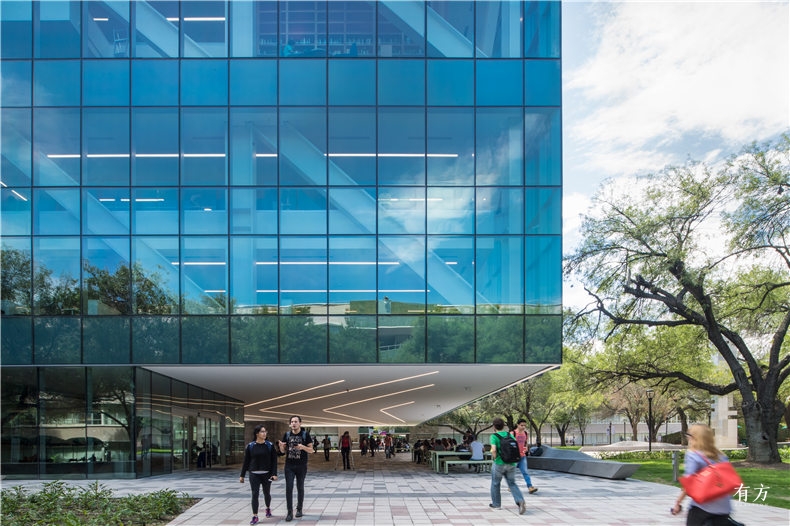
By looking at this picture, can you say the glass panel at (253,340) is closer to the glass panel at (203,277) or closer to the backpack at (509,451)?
the glass panel at (203,277)

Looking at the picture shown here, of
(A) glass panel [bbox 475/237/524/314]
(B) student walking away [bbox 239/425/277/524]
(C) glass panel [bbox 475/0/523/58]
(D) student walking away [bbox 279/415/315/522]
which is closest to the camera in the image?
(B) student walking away [bbox 239/425/277/524]

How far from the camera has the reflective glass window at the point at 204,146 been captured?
2208 centimetres

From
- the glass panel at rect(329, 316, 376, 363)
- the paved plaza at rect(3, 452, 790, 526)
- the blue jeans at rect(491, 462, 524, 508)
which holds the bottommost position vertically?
the paved plaza at rect(3, 452, 790, 526)

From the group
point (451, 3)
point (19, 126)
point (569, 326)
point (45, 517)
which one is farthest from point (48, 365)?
point (569, 326)

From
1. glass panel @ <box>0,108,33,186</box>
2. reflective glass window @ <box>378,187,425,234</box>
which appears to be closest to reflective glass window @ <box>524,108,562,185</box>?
reflective glass window @ <box>378,187,425,234</box>

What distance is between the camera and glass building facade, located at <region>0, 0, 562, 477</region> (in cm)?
2172

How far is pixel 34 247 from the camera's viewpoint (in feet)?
71.5

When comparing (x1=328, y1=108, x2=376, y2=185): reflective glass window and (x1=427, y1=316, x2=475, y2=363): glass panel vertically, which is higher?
(x1=328, y1=108, x2=376, y2=185): reflective glass window

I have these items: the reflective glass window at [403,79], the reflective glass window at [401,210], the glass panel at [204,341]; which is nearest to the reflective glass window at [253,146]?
the reflective glass window at [401,210]

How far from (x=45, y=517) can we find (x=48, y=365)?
1083 centimetres

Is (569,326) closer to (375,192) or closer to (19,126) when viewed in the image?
(375,192)

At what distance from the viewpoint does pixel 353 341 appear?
2175 cm

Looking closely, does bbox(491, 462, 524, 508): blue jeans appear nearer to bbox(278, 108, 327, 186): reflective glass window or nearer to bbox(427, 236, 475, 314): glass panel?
bbox(427, 236, 475, 314): glass panel

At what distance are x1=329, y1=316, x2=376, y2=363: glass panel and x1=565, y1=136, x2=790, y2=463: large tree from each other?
11.9 meters
